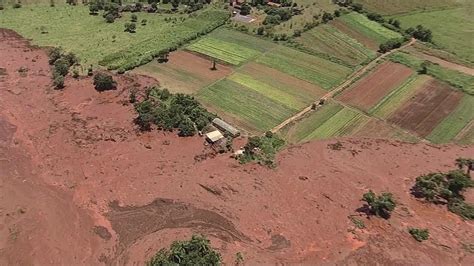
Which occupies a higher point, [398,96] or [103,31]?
[398,96]

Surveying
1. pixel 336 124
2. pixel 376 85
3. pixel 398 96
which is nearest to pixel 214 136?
pixel 336 124

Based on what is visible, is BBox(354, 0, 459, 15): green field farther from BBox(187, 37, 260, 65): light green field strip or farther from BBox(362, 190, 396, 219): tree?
BBox(362, 190, 396, 219): tree

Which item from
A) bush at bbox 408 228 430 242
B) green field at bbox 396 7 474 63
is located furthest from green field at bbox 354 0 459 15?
bush at bbox 408 228 430 242

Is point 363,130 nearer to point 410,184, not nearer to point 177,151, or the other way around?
point 410,184

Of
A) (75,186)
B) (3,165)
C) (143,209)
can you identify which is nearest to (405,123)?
(143,209)

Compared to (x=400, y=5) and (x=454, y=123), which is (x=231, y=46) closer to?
(x=400, y=5)

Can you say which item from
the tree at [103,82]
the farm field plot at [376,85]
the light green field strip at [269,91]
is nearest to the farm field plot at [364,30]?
the farm field plot at [376,85]
